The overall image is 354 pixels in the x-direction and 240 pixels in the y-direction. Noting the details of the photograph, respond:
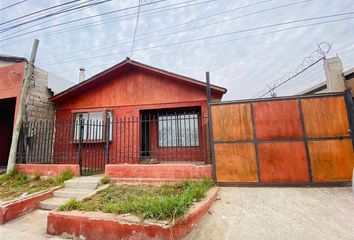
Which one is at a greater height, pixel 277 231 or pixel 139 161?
pixel 139 161

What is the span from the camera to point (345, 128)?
15.8ft

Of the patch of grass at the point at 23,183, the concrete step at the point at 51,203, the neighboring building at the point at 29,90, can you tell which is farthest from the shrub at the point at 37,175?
the neighboring building at the point at 29,90

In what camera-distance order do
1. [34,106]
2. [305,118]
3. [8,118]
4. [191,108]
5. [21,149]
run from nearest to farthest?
[305,118] → [21,149] → [34,106] → [191,108] → [8,118]

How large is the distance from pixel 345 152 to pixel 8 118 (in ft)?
49.0

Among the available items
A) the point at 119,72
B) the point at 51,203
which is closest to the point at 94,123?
the point at 119,72

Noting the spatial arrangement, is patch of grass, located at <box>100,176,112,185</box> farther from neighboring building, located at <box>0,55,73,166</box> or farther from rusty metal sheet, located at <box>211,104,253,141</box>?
neighboring building, located at <box>0,55,73,166</box>

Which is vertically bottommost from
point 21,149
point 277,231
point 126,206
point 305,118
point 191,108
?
point 277,231

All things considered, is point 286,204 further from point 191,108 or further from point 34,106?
point 34,106

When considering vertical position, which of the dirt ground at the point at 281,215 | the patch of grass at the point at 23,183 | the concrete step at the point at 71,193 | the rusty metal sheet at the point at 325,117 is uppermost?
the rusty metal sheet at the point at 325,117

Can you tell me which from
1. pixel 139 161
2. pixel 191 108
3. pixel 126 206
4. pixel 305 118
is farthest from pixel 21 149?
pixel 305 118

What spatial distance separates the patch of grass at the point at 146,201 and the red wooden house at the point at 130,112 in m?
2.97

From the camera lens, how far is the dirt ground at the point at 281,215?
3105mm

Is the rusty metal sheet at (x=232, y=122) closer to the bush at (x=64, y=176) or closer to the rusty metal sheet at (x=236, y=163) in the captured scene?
the rusty metal sheet at (x=236, y=163)

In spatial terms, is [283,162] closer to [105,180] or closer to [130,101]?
[105,180]
